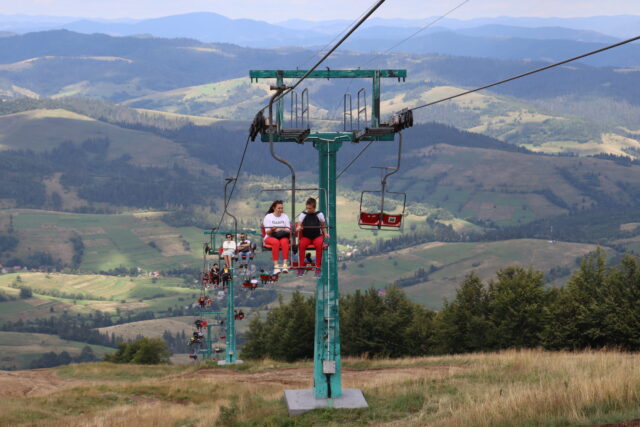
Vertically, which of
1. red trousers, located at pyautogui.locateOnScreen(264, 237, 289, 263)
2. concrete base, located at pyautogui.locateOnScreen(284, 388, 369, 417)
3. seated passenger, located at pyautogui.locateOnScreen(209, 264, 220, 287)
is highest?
red trousers, located at pyautogui.locateOnScreen(264, 237, 289, 263)

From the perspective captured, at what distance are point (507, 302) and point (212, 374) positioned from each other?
2915 cm

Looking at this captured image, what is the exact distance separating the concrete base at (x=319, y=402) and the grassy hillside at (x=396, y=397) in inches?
19.0

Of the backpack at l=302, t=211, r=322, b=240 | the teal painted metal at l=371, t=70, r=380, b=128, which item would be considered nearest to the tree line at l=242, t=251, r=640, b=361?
the teal painted metal at l=371, t=70, r=380, b=128

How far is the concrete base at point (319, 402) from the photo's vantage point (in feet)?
93.7

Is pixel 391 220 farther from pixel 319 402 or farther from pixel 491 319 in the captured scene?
pixel 491 319

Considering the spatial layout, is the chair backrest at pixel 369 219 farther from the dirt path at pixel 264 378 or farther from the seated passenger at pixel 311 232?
the dirt path at pixel 264 378

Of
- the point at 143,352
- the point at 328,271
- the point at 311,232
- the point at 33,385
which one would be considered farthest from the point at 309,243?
the point at 143,352

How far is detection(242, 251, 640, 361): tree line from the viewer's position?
196 feet

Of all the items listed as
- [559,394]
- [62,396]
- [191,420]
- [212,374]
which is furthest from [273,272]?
[212,374]

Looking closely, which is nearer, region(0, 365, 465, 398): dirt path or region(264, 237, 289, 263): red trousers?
region(264, 237, 289, 263): red trousers

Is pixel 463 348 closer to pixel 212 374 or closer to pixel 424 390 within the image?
pixel 212 374

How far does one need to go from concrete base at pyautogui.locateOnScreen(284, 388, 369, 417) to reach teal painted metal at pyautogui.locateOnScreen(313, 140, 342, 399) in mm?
383

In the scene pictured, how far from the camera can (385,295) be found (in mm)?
84812

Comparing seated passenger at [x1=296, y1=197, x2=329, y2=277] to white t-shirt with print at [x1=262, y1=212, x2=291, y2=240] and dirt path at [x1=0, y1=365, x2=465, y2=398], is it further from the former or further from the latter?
dirt path at [x1=0, y1=365, x2=465, y2=398]
